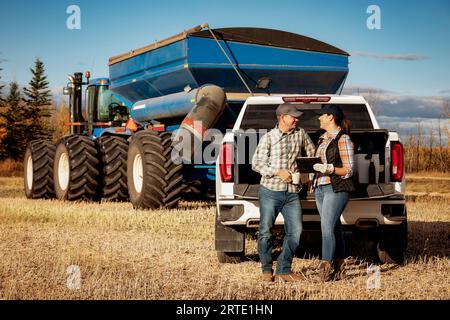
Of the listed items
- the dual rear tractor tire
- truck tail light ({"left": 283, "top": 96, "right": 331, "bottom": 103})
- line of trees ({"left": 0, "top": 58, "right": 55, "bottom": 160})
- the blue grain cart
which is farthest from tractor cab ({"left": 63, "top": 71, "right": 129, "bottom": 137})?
line of trees ({"left": 0, "top": 58, "right": 55, "bottom": 160})

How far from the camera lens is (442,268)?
848cm

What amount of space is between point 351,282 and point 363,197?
94cm

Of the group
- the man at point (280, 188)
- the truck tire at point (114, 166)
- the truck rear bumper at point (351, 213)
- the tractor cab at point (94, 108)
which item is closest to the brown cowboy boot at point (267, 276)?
the man at point (280, 188)

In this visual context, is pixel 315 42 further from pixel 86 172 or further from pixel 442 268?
pixel 442 268

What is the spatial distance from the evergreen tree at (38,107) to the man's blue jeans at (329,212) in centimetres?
6119

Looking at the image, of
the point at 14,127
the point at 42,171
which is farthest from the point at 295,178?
the point at 14,127

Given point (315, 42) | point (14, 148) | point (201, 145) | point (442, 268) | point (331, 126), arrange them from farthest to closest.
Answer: point (14, 148) < point (315, 42) < point (201, 145) < point (442, 268) < point (331, 126)

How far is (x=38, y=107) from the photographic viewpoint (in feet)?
239

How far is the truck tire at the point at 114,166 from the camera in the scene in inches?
630

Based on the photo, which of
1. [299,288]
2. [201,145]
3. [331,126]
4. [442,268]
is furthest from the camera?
[201,145]

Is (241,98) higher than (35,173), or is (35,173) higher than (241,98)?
(241,98)

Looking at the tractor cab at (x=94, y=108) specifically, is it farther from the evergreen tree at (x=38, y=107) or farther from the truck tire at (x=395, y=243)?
the evergreen tree at (x=38, y=107)

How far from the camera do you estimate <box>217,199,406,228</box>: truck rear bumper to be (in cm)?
818

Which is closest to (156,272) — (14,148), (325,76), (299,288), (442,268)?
(299,288)
